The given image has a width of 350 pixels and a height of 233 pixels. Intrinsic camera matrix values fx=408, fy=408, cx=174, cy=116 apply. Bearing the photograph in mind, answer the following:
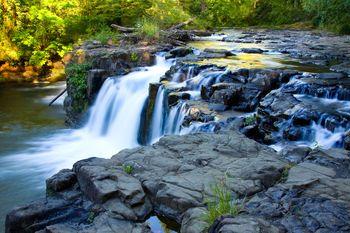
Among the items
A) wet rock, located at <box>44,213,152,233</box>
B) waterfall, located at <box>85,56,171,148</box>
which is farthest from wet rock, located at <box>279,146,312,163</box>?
waterfall, located at <box>85,56,171,148</box>

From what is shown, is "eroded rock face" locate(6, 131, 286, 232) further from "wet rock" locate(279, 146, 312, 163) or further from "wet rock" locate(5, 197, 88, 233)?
"wet rock" locate(279, 146, 312, 163)

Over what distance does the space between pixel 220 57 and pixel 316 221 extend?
11.9m

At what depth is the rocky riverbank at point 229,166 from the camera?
5.55m

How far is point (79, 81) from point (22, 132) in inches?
119

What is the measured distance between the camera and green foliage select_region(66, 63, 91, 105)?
1666 centimetres

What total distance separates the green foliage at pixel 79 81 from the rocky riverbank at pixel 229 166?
4426 millimetres

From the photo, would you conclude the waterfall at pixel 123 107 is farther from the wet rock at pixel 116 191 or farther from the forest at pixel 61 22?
the wet rock at pixel 116 191

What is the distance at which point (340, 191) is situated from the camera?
582 centimetres

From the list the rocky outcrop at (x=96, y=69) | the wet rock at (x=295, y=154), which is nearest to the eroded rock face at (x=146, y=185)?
the wet rock at (x=295, y=154)

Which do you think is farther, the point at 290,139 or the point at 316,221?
the point at 290,139

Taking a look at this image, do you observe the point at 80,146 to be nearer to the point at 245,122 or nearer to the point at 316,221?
the point at 245,122

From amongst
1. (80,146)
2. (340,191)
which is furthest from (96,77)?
(340,191)

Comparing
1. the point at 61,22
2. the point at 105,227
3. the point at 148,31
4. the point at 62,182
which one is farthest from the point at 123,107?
the point at 61,22

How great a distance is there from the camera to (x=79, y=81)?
55.3 ft
